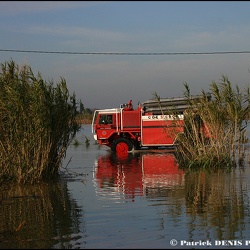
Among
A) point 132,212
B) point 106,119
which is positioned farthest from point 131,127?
point 132,212

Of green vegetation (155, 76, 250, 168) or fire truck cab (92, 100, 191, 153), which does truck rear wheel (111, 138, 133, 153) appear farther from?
green vegetation (155, 76, 250, 168)

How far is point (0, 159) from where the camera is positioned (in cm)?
1312

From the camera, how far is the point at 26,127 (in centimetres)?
1359

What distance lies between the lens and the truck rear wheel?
24984 millimetres

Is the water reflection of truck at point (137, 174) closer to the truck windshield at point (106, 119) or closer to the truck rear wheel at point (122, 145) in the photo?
the truck rear wheel at point (122, 145)

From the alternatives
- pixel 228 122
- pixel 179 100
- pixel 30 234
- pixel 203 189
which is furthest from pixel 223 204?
pixel 179 100

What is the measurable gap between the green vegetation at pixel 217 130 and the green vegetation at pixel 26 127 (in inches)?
183

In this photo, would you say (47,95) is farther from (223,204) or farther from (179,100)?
(179,100)

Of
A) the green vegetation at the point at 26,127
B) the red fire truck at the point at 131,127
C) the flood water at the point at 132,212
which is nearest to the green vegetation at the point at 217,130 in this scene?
the flood water at the point at 132,212

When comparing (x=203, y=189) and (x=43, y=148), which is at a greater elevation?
(x=43, y=148)

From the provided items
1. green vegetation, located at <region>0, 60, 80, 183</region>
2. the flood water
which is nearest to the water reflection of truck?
the flood water

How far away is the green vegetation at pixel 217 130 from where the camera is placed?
16.2 meters

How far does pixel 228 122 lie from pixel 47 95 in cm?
599

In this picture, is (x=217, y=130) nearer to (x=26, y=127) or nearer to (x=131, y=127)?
(x=26, y=127)
